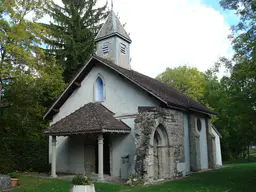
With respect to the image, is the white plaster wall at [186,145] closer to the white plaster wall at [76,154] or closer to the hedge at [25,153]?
the white plaster wall at [76,154]

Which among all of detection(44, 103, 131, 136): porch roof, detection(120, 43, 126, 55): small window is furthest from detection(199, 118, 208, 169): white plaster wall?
detection(120, 43, 126, 55): small window

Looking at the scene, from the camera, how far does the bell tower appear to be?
21656mm

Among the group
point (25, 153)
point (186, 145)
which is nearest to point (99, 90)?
point (186, 145)

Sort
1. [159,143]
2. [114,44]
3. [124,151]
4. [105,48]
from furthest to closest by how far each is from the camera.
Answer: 1. [105,48]
2. [114,44]
3. [124,151]
4. [159,143]

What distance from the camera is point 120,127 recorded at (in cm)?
1611

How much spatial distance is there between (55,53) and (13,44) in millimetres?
14604

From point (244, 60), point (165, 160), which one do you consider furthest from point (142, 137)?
point (244, 60)

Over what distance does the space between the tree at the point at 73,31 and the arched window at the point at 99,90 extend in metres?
12.1

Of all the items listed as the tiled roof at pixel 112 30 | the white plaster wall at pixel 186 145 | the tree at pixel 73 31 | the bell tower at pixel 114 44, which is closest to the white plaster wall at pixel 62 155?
the bell tower at pixel 114 44

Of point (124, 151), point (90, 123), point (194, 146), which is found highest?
point (90, 123)

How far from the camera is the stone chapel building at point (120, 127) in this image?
50.2 feet

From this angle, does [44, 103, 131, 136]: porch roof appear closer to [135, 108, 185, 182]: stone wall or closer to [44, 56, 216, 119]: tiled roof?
[135, 108, 185, 182]: stone wall

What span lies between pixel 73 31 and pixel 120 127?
19.6 meters

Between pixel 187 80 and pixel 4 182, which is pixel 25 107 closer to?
pixel 4 182
